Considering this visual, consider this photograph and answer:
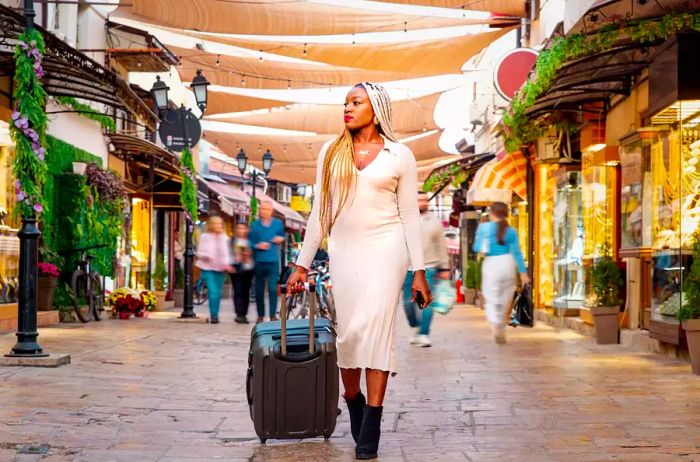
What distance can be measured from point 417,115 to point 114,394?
2747 centimetres

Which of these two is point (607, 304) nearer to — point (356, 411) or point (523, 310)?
point (523, 310)

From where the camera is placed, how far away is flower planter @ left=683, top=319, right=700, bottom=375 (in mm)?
10633

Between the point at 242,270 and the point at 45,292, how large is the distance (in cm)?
309

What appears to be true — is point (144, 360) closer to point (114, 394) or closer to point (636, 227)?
point (114, 394)

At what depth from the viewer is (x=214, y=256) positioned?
18734 mm

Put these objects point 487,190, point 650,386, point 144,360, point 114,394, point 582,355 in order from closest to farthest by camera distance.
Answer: point 114,394, point 650,386, point 144,360, point 582,355, point 487,190

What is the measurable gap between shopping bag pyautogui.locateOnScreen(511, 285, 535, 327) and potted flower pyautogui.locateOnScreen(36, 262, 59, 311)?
6.85 meters

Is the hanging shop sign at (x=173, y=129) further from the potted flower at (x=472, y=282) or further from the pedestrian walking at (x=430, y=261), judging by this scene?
the pedestrian walking at (x=430, y=261)

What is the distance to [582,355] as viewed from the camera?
13094mm

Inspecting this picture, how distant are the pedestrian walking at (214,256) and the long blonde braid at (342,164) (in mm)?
12219

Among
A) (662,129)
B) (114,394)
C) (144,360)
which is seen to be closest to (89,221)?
(144,360)

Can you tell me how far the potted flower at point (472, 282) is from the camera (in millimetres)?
32819

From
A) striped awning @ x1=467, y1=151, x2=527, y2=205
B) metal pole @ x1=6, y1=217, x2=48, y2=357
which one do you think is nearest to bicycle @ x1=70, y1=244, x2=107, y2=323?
metal pole @ x1=6, y1=217, x2=48, y2=357

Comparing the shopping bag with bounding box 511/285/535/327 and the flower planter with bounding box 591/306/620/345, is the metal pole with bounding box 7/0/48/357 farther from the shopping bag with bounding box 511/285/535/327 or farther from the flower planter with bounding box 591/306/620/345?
the shopping bag with bounding box 511/285/535/327
